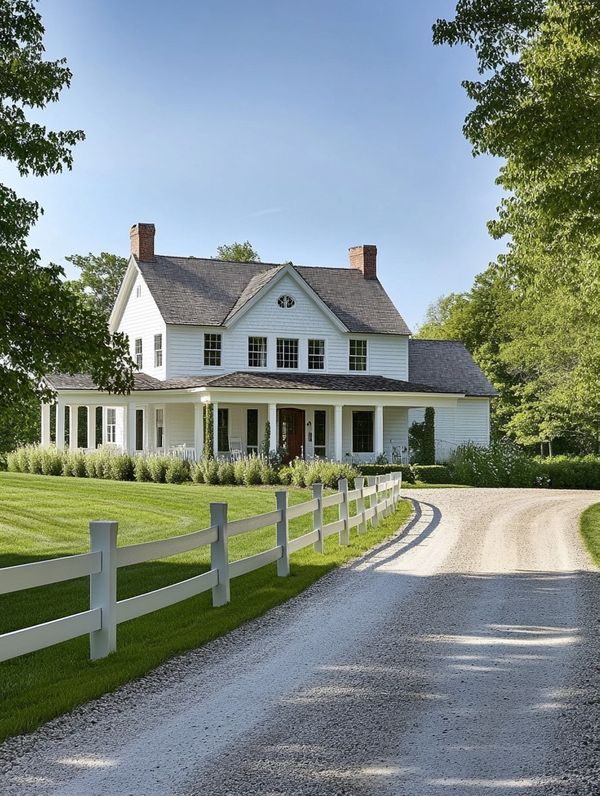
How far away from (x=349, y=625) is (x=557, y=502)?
1894 centimetres

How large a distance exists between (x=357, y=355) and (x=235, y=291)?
6219mm

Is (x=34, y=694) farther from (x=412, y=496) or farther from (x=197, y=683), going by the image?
(x=412, y=496)

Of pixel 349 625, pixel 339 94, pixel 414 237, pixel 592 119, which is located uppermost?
pixel 414 237

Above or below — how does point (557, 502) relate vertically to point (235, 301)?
below

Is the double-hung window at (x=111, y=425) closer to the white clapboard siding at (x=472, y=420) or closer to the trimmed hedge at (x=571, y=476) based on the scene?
the white clapboard siding at (x=472, y=420)

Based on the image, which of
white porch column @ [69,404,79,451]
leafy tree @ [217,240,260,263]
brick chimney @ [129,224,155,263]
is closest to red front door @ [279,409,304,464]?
white porch column @ [69,404,79,451]

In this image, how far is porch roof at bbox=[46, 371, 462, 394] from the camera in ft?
119

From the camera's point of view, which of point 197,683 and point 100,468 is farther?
point 100,468

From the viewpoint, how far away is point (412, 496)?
28156 mm

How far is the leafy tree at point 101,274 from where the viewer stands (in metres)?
62.1

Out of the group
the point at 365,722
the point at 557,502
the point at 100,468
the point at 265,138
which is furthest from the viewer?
the point at 100,468

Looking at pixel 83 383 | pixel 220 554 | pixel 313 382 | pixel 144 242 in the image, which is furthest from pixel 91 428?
pixel 220 554

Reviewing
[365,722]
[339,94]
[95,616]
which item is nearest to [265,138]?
[339,94]

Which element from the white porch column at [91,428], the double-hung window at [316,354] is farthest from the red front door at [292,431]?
the white porch column at [91,428]
